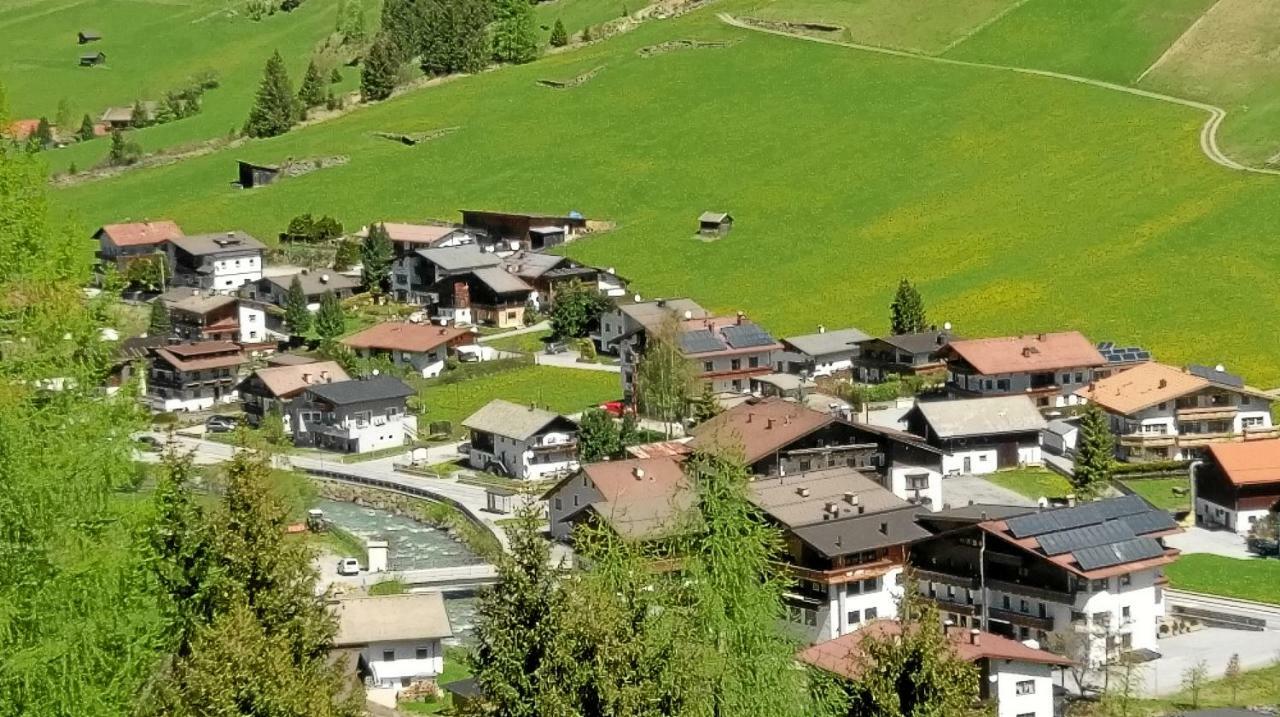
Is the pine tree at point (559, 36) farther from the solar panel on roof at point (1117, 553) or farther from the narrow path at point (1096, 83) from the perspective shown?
the solar panel on roof at point (1117, 553)

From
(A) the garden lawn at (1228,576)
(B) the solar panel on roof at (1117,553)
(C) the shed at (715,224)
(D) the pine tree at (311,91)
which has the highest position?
(D) the pine tree at (311,91)

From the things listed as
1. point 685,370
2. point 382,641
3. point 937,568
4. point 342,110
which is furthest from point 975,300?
point 342,110

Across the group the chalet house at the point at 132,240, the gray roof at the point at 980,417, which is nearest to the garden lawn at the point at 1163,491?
the gray roof at the point at 980,417

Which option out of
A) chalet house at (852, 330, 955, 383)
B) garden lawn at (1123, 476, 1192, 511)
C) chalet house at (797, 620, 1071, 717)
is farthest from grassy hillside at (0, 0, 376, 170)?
chalet house at (797, 620, 1071, 717)

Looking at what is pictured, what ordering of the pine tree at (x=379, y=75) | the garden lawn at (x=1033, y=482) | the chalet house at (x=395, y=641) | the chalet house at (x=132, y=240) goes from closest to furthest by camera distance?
1. the chalet house at (x=395, y=641)
2. the garden lawn at (x=1033, y=482)
3. the chalet house at (x=132, y=240)
4. the pine tree at (x=379, y=75)

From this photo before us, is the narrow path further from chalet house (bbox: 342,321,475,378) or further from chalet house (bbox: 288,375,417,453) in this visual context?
chalet house (bbox: 288,375,417,453)

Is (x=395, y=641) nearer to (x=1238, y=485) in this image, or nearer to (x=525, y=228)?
(x=1238, y=485)

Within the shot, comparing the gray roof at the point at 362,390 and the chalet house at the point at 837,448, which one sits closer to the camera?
the chalet house at the point at 837,448
